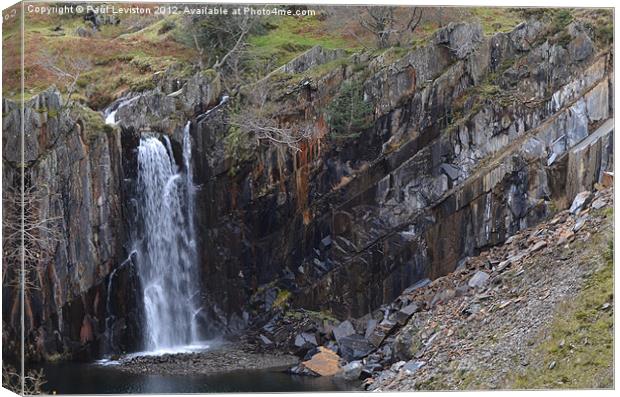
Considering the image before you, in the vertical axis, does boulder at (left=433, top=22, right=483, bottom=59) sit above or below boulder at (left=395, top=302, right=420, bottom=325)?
above

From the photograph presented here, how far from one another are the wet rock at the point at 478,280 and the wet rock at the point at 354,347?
2.14m

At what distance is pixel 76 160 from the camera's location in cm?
1936

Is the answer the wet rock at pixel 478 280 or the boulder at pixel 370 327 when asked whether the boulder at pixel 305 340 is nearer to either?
the boulder at pixel 370 327

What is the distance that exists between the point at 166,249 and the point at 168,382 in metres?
3.66

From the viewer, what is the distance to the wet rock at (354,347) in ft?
64.1

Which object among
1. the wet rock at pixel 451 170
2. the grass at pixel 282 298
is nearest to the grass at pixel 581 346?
the wet rock at pixel 451 170

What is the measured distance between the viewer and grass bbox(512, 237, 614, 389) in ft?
57.1

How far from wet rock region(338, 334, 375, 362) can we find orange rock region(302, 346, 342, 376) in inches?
8.1

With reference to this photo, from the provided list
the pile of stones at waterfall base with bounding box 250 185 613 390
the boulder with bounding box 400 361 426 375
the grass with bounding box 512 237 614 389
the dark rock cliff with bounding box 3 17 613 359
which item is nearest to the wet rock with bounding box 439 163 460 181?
the dark rock cliff with bounding box 3 17 613 359

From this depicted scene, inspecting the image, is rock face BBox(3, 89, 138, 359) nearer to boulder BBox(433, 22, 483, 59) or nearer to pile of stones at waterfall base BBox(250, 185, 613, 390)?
pile of stones at waterfall base BBox(250, 185, 613, 390)

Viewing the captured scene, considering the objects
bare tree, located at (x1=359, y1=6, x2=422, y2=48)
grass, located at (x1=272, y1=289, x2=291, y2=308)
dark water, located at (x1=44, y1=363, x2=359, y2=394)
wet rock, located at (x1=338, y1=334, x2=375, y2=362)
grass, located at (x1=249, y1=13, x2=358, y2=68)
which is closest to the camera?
dark water, located at (x1=44, y1=363, x2=359, y2=394)

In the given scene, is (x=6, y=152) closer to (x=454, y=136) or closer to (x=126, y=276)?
(x=126, y=276)

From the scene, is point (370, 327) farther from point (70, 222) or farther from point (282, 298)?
point (70, 222)

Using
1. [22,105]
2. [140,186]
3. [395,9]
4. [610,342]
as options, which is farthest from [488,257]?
[22,105]
